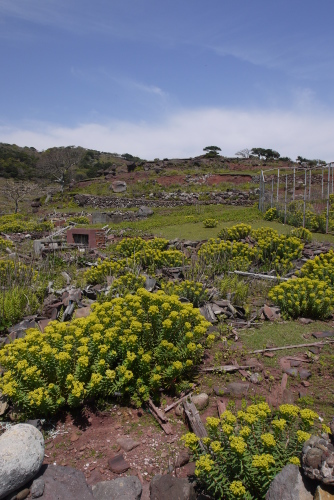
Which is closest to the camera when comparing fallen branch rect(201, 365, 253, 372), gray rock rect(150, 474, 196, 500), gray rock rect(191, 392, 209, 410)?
gray rock rect(150, 474, 196, 500)

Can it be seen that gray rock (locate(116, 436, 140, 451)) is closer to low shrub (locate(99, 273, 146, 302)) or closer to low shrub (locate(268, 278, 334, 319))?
low shrub (locate(99, 273, 146, 302))

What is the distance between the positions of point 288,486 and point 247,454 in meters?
0.30

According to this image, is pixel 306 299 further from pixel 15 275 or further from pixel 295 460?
pixel 15 275

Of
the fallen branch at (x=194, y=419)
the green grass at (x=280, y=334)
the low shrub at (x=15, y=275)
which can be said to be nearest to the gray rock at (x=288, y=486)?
the fallen branch at (x=194, y=419)

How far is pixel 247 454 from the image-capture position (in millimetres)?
2346

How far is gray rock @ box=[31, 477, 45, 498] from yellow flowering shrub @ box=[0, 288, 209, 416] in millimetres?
598

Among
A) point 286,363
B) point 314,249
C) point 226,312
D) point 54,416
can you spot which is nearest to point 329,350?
point 286,363

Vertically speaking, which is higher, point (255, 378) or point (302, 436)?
point (302, 436)

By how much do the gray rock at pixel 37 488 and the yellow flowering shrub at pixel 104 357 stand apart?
598mm

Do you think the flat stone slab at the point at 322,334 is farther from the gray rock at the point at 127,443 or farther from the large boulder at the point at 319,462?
the gray rock at the point at 127,443

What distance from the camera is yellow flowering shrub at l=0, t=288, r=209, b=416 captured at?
10.3 ft

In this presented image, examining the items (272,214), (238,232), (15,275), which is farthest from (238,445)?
(272,214)

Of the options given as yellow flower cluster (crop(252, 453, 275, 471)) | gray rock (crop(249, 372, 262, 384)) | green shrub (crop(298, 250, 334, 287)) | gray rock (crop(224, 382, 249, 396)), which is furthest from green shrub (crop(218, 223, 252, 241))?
yellow flower cluster (crop(252, 453, 275, 471))

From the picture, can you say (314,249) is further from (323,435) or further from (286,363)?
(323,435)
